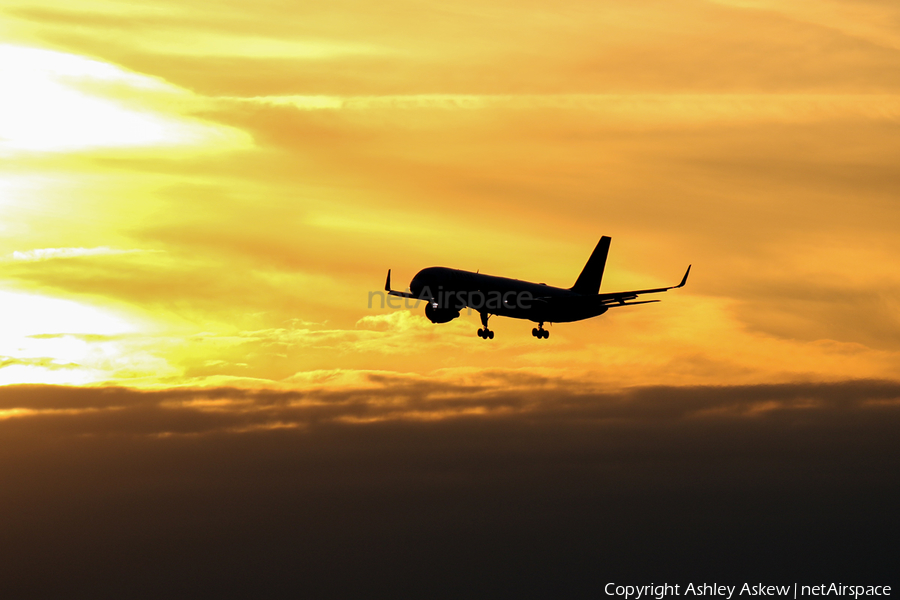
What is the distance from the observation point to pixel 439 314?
105 m

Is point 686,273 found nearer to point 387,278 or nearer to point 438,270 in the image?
point 438,270

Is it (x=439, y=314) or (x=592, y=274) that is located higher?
(x=592, y=274)

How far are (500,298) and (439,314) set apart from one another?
748 cm

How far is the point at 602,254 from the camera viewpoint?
119000mm

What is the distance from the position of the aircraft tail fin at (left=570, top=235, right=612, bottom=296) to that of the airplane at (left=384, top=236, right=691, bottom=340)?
643 centimetres

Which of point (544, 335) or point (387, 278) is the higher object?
point (387, 278)

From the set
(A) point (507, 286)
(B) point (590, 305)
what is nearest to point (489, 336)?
(A) point (507, 286)

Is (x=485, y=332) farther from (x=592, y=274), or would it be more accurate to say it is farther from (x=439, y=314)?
(x=592, y=274)

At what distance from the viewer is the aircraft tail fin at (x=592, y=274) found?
4641 inches

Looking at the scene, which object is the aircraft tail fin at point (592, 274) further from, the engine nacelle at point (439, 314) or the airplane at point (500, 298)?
the engine nacelle at point (439, 314)

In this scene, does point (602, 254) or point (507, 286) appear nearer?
point (507, 286)

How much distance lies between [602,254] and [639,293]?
852 inches

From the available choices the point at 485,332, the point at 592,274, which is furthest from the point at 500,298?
the point at 592,274

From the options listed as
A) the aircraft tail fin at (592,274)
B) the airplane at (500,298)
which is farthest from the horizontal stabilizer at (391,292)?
the aircraft tail fin at (592,274)
